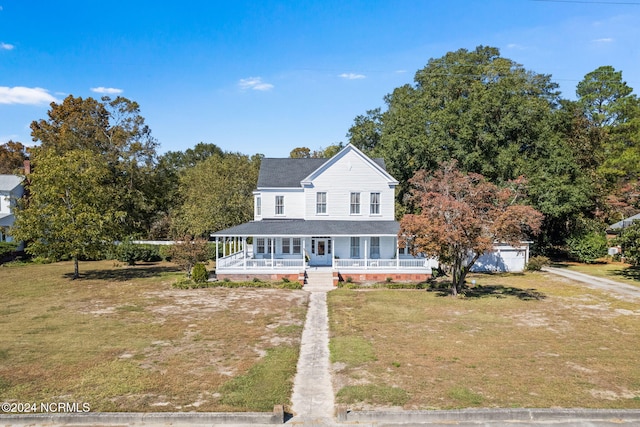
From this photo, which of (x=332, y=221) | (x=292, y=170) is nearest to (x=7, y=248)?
(x=292, y=170)

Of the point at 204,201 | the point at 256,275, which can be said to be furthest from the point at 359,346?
the point at 204,201

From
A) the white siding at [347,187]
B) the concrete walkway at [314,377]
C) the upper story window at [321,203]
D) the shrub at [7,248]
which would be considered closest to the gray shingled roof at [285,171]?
the upper story window at [321,203]

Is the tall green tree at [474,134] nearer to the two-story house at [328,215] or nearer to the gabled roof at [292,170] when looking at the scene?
the gabled roof at [292,170]

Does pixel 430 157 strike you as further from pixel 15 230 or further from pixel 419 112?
pixel 15 230

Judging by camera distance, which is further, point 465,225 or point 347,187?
point 347,187

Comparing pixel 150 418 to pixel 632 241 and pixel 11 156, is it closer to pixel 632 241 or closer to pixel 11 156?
pixel 632 241

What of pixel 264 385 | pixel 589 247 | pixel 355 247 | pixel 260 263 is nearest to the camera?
pixel 264 385

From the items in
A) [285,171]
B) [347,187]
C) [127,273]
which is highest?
[285,171]

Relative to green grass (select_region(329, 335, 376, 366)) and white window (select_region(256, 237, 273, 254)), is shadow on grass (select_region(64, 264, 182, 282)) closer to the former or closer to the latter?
white window (select_region(256, 237, 273, 254))
